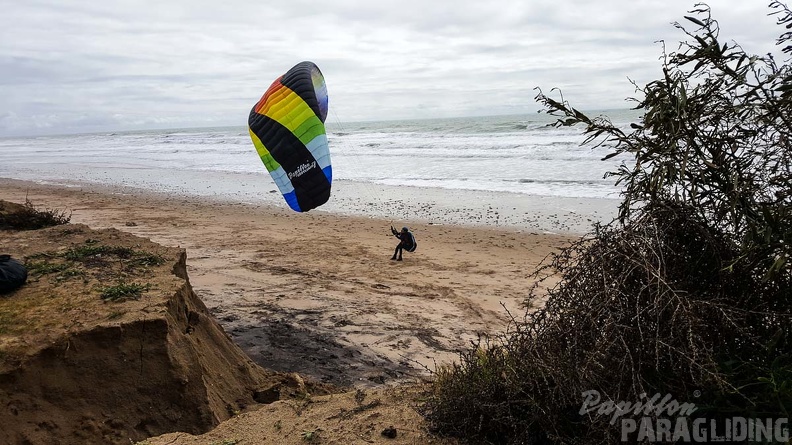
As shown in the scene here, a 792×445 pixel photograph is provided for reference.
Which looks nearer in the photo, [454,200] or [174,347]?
[174,347]

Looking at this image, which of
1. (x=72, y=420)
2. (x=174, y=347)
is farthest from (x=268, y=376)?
(x=72, y=420)

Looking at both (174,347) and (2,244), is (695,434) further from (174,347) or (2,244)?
(2,244)

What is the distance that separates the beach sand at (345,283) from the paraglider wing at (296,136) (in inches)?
66.2

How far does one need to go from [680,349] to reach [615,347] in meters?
0.27

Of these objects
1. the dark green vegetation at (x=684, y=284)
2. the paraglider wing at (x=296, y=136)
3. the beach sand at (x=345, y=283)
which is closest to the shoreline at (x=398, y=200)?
the beach sand at (x=345, y=283)

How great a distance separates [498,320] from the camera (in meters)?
7.63

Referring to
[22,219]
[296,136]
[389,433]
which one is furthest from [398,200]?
[389,433]

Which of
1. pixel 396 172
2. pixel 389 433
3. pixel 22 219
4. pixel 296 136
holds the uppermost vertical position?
pixel 296 136

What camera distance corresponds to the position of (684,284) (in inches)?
102

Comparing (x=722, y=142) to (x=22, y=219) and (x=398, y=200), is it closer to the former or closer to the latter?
(x=22, y=219)

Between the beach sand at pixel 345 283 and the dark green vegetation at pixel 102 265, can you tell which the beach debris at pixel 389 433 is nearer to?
the beach sand at pixel 345 283

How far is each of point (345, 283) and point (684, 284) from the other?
7.12m

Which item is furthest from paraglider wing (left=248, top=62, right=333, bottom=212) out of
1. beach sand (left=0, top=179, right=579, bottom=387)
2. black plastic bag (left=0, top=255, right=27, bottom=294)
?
black plastic bag (left=0, top=255, right=27, bottom=294)

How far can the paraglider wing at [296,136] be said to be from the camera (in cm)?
910
